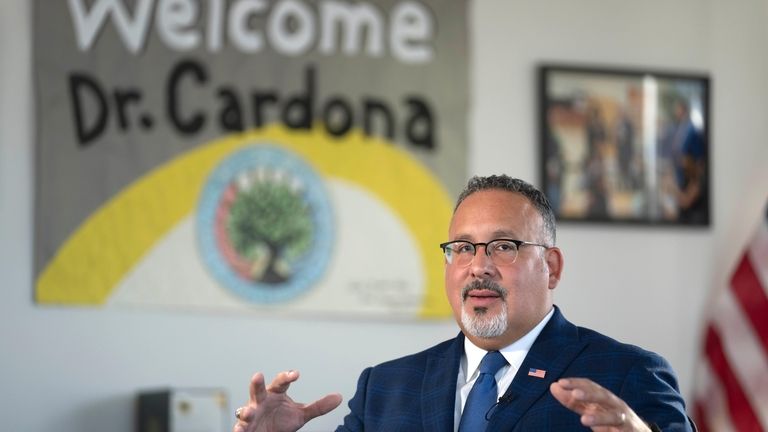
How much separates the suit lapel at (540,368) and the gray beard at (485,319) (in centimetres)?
9

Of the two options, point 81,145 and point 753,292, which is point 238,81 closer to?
point 81,145

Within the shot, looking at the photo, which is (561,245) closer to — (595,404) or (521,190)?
(521,190)

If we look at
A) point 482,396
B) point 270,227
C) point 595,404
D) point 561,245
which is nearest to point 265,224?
point 270,227

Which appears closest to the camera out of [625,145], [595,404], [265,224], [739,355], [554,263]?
[595,404]

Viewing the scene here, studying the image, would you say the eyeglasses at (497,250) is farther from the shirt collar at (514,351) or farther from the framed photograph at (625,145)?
→ the framed photograph at (625,145)

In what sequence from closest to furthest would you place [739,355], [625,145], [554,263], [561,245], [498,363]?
[498,363] → [554,263] → [739,355] → [561,245] → [625,145]

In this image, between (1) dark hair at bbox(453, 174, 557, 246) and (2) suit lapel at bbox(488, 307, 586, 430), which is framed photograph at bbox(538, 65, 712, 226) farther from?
(2) suit lapel at bbox(488, 307, 586, 430)

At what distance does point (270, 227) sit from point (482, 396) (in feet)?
7.28

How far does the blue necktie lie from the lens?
2557 millimetres

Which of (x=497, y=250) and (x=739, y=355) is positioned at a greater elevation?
(x=497, y=250)

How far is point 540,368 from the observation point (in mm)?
2566

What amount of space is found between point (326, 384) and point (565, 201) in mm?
1261

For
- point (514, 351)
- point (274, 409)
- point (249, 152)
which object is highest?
point (249, 152)

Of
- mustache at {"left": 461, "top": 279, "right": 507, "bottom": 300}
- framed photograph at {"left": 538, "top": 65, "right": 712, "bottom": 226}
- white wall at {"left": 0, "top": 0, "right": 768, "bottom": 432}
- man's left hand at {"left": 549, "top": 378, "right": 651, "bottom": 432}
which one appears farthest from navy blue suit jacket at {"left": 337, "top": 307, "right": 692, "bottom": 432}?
framed photograph at {"left": 538, "top": 65, "right": 712, "bottom": 226}
